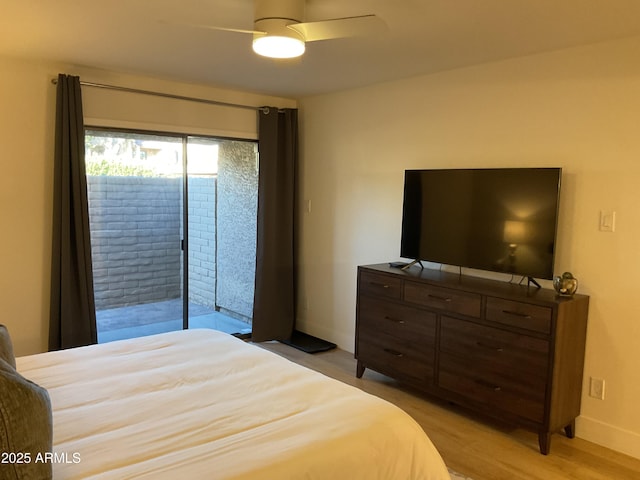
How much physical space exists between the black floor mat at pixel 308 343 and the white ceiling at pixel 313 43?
8.11 ft

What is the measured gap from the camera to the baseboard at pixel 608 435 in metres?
3.08

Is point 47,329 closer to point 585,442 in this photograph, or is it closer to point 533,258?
point 533,258

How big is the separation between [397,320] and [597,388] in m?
1.36

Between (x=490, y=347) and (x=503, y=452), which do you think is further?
(x=490, y=347)

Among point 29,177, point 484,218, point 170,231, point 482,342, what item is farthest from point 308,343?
point 29,177

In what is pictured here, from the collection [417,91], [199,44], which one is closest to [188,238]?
[199,44]

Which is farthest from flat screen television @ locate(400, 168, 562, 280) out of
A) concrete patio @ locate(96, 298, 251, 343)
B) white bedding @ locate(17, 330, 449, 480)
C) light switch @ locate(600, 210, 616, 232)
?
concrete patio @ locate(96, 298, 251, 343)

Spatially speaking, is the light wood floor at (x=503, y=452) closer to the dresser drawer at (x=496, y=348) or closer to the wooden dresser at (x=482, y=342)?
the wooden dresser at (x=482, y=342)

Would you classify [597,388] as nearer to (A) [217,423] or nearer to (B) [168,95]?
(A) [217,423]

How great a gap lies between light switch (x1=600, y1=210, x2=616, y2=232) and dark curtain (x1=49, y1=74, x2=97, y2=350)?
3685 mm

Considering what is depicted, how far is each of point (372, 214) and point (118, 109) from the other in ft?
7.71

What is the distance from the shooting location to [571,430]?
3.28 metres

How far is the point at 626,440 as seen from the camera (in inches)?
122

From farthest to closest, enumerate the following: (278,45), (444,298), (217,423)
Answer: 1. (444,298)
2. (278,45)
3. (217,423)
